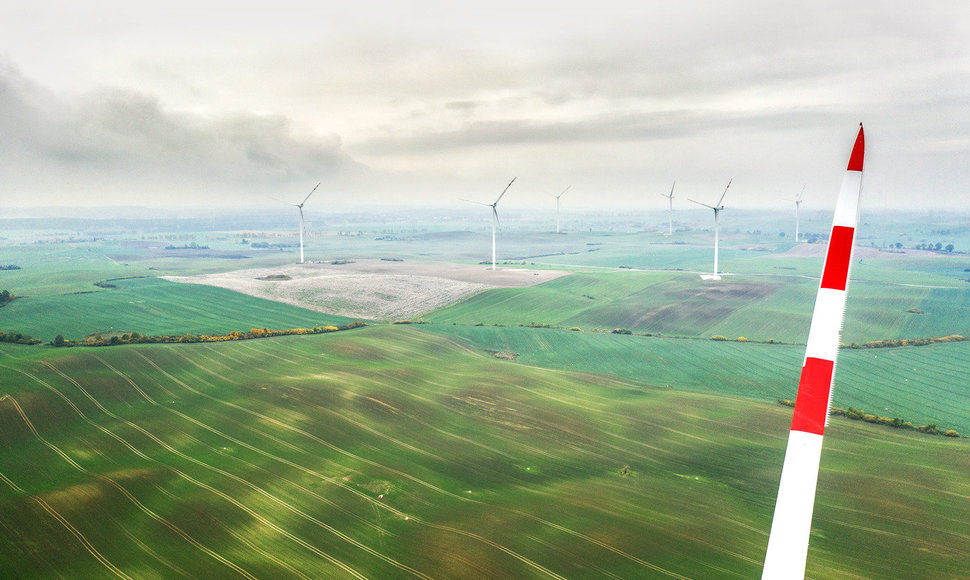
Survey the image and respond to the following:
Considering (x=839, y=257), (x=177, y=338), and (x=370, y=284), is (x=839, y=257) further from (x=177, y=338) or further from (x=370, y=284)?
(x=370, y=284)

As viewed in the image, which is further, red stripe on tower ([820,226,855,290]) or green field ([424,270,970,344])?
green field ([424,270,970,344])

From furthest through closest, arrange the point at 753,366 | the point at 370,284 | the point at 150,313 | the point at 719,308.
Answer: the point at 370,284
the point at 719,308
the point at 150,313
the point at 753,366

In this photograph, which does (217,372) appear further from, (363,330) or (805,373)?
(805,373)

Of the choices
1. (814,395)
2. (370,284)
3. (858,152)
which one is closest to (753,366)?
(814,395)

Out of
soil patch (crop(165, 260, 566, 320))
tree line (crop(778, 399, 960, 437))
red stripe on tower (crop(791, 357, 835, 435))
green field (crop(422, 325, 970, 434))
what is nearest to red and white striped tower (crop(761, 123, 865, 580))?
red stripe on tower (crop(791, 357, 835, 435))

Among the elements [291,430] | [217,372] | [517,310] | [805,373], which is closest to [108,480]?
[291,430]

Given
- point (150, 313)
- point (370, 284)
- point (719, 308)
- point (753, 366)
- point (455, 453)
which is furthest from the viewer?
point (370, 284)

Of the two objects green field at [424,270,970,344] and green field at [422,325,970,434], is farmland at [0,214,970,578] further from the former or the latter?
green field at [424,270,970,344]
